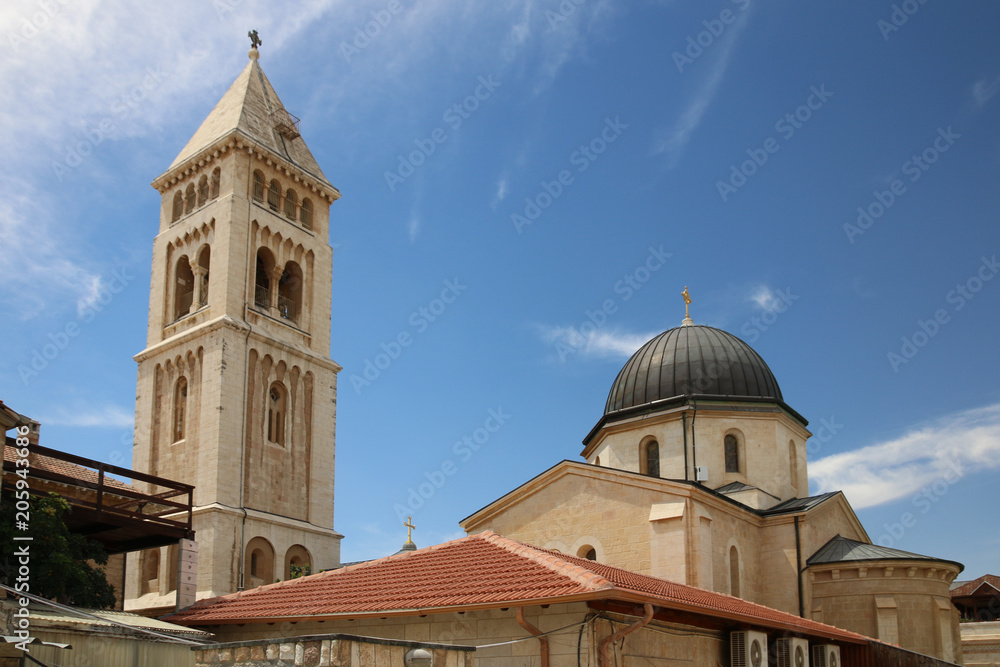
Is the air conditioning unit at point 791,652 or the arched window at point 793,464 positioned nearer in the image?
the air conditioning unit at point 791,652

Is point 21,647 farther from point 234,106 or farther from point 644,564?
point 234,106

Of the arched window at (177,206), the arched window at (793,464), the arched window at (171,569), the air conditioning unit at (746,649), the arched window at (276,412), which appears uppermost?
the arched window at (177,206)

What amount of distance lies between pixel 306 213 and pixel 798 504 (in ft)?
71.5

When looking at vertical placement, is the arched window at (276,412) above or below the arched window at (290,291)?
below

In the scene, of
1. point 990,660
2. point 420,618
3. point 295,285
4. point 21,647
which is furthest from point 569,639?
point 990,660

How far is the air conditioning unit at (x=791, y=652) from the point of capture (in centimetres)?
1485

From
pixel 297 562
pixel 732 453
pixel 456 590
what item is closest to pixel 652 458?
pixel 732 453

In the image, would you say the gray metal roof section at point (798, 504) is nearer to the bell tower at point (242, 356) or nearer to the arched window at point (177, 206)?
the bell tower at point (242, 356)

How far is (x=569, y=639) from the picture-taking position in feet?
38.0

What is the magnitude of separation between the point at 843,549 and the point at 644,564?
22.8 feet

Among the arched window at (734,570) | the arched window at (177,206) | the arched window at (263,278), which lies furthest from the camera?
the arched window at (177,206)

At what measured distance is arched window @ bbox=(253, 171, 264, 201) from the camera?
111 feet

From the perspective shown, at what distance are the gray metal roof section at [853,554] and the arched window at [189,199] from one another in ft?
83.3

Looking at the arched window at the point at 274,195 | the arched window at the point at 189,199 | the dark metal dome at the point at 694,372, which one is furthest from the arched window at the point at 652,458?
the arched window at the point at 189,199
